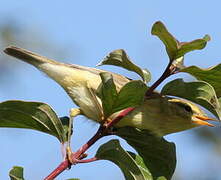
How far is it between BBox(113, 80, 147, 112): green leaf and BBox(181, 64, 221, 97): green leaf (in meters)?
0.20

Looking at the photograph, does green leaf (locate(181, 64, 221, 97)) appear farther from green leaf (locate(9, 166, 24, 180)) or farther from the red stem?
green leaf (locate(9, 166, 24, 180))

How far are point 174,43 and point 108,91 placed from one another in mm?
345

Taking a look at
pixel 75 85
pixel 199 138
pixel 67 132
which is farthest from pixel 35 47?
pixel 67 132

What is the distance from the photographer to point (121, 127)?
2.69 meters

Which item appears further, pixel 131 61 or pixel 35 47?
pixel 35 47

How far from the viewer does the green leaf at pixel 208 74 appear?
222 centimetres

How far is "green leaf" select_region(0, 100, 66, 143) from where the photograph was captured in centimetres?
231

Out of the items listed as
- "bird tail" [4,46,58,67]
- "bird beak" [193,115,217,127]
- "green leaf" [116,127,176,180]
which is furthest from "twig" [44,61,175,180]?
"bird tail" [4,46,58,67]

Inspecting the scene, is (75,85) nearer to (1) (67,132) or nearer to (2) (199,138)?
(1) (67,132)

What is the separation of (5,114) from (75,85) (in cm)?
95

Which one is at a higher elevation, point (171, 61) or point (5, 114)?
point (171, 61)

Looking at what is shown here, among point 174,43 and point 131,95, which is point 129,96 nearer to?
point 131,95

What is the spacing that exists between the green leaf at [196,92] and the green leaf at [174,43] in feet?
0.38

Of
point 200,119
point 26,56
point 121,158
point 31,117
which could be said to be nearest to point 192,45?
point 121,158
